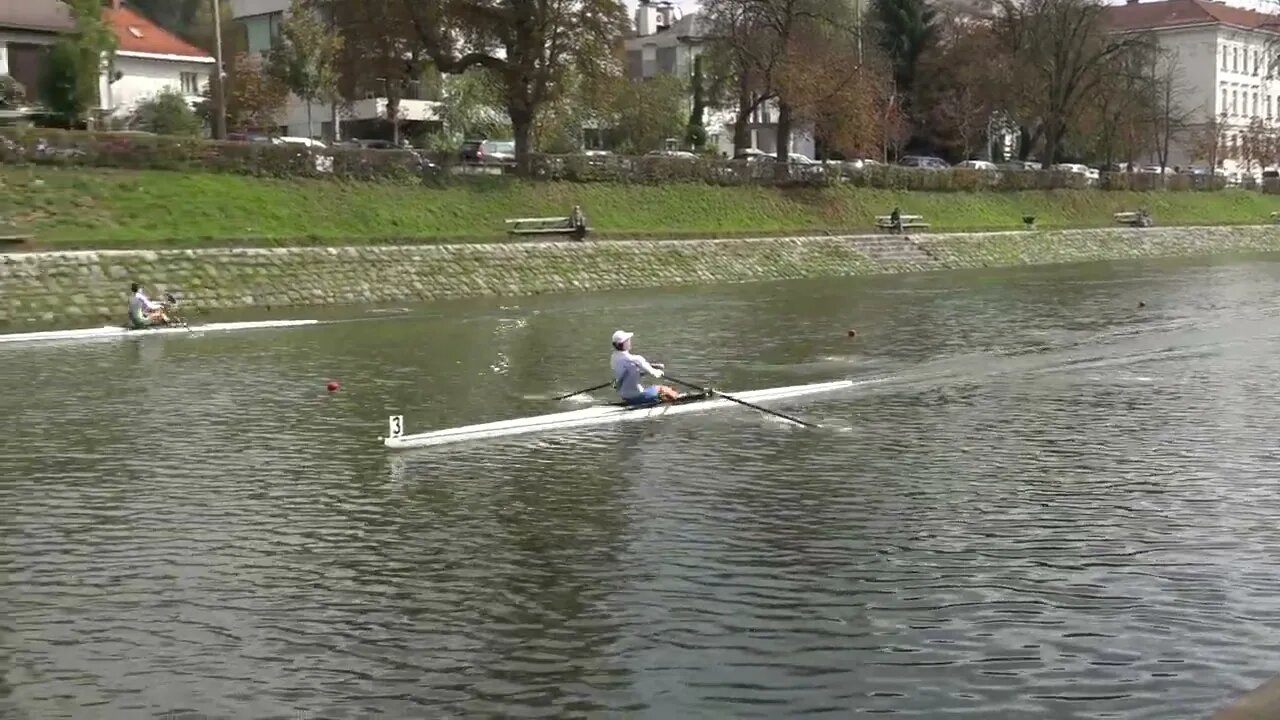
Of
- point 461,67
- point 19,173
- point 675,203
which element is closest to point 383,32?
point 461,67

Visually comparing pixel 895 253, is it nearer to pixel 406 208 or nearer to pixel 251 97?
pixel 406 208

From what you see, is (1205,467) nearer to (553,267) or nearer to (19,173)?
(553,267)

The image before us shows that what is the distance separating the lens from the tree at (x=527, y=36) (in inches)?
2222

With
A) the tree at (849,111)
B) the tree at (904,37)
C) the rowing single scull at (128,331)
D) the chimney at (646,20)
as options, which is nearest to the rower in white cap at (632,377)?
the rowing single scull at (128,331)

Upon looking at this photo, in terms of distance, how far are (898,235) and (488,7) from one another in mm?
21251

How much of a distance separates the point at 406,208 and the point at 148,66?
29283 millimetres

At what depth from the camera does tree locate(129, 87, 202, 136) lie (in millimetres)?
60281

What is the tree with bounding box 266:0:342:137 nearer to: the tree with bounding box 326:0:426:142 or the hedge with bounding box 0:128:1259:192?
the tree with bounding box 326:0:426:142

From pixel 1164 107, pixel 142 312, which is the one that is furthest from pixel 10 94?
pixel 1164 107

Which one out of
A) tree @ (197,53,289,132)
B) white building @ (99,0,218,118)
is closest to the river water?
white building @ (99,0,218,118)

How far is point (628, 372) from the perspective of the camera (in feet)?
72.1

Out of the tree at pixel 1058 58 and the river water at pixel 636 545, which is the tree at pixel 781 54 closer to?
the tree at pixel 1058 58

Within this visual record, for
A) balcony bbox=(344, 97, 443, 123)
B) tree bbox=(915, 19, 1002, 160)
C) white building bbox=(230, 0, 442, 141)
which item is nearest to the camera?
white building bbox=(230, 0, 442, 141)

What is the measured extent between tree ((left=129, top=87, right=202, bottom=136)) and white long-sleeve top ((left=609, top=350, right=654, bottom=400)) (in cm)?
4234
